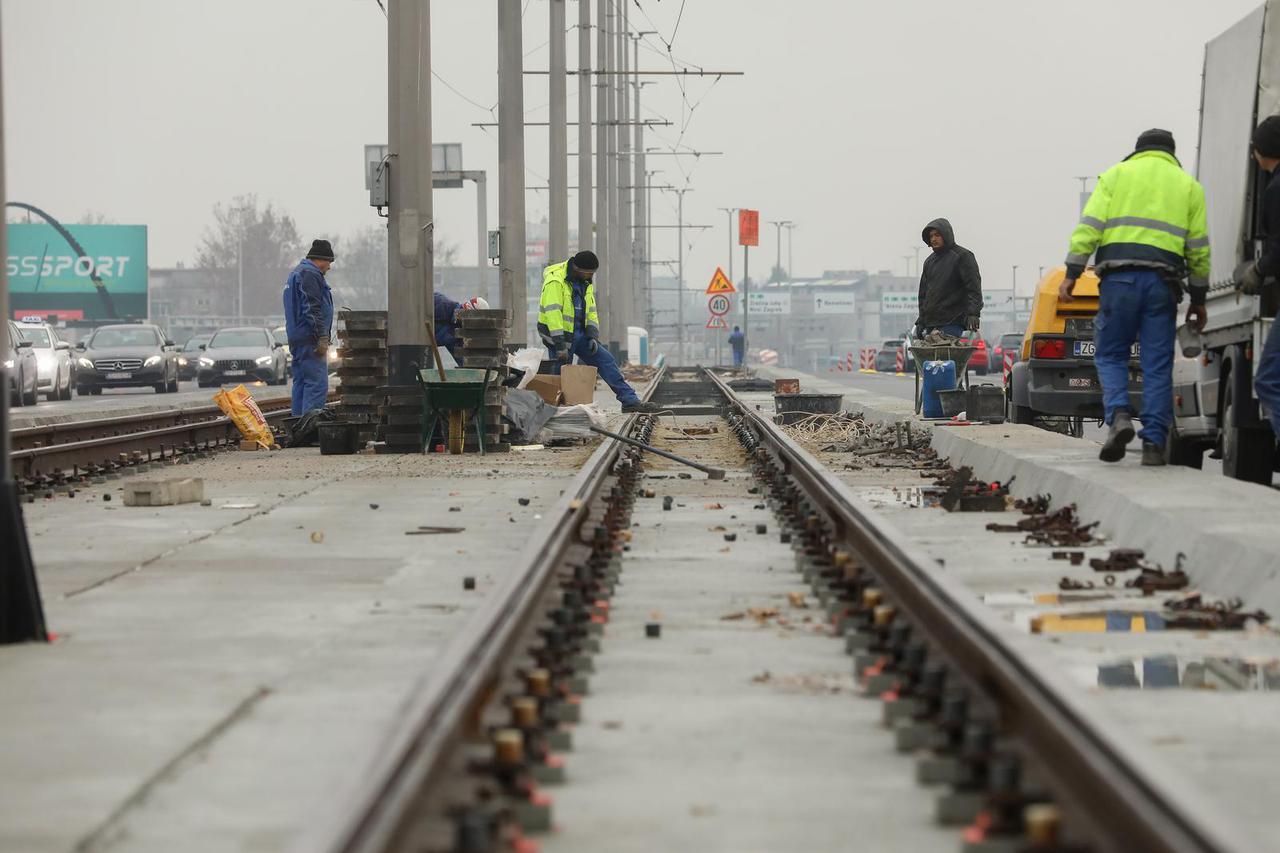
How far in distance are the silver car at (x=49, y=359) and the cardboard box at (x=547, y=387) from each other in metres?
18.8

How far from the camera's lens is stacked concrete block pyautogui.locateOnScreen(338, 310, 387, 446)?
20.4m

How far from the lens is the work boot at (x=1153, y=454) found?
12828 mm

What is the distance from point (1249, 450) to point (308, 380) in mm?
10525

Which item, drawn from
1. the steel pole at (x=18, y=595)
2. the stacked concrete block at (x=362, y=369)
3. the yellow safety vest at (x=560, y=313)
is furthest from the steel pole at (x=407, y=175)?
the steel pole at (x=18, y=595)

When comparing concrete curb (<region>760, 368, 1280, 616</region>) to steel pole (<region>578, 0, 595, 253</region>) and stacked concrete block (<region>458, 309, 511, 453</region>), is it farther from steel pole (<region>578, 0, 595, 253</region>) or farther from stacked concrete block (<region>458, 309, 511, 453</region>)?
steel pole (<region>578, 0, 595, 253</region>)

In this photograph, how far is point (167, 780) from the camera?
16.4 feet

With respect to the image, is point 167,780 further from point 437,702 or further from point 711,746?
point 711,746

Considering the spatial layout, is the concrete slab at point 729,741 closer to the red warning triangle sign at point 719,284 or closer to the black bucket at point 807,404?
the black bucket at point 807,404

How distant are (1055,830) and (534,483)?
11068 mm

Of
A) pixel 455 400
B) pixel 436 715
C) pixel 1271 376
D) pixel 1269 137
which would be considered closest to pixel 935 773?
pixel 436 715

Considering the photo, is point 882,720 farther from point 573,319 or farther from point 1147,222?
point 573,319

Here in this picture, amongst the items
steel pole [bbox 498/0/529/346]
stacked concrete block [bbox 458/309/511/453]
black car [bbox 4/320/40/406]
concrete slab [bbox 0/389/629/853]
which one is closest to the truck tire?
concrete slab [bbox 0/389/629/853]

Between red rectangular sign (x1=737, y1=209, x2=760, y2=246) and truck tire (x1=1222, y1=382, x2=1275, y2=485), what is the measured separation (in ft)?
127

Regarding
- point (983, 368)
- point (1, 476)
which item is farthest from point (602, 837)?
point (983, 368)
